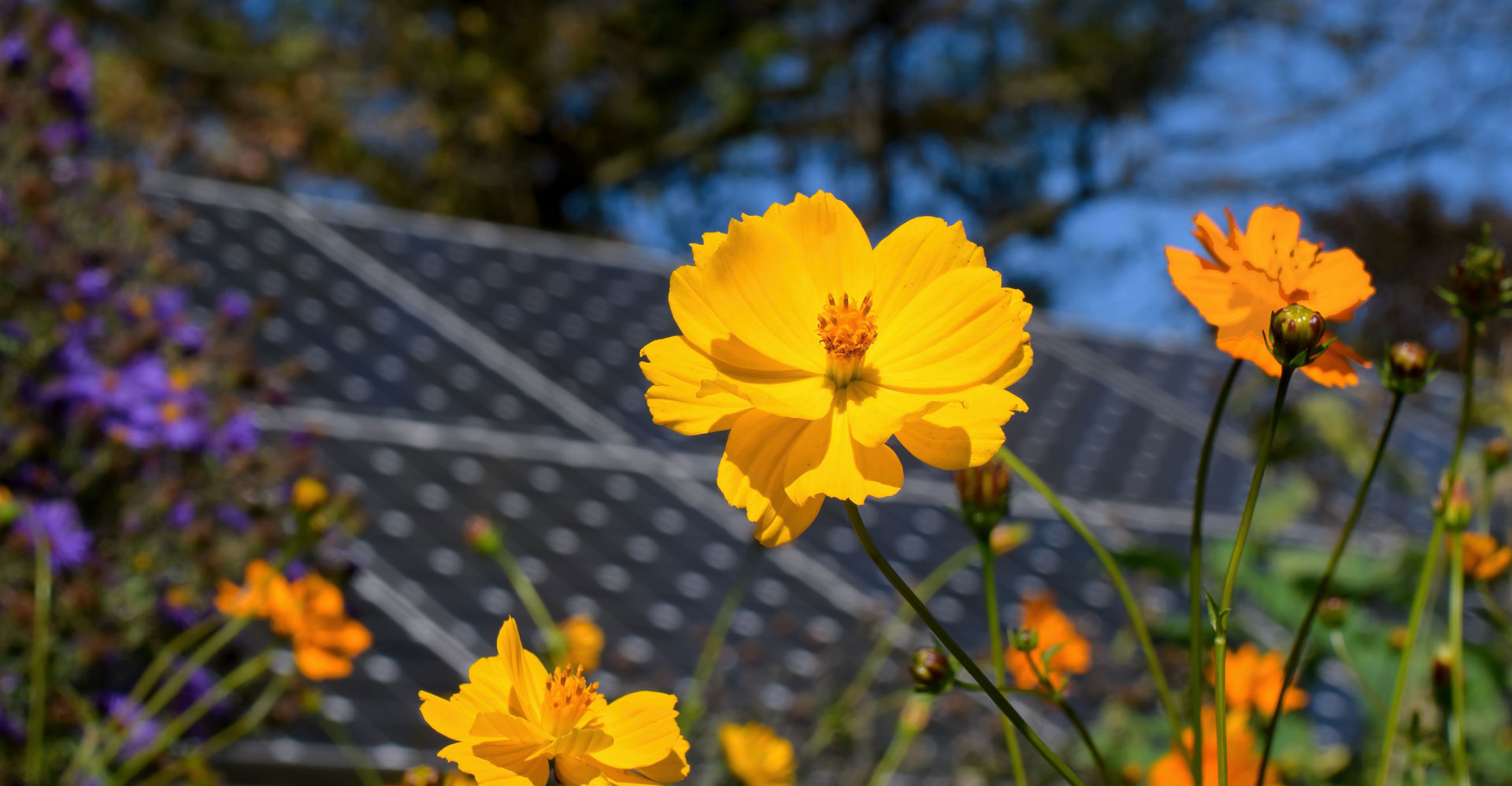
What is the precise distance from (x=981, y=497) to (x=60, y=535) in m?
1.31

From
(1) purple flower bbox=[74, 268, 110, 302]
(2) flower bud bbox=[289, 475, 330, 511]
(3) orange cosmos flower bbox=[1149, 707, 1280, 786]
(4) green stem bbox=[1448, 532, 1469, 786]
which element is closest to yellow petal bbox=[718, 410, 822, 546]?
(3) orange cosmos flower bbox=[1149, 707, 1280, 786]

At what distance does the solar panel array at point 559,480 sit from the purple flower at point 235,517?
0.65 feet

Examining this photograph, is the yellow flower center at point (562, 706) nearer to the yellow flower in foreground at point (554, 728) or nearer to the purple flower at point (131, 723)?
the yellow flower in foreground at point (554, 728)

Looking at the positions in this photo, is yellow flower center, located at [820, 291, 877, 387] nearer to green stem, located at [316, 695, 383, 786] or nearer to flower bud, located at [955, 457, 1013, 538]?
flower bud, located at [955, 457, 1013, 538]

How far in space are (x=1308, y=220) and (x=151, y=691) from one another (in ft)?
42.8

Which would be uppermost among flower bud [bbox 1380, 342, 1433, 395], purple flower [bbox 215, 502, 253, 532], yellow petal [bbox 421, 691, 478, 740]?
flower bud [bbox 1380, 342, 1433, 395]

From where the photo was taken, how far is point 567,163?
40.2 ft

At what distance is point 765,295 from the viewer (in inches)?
22.7

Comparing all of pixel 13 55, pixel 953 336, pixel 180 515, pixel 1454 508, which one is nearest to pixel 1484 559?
pixel 1454 508

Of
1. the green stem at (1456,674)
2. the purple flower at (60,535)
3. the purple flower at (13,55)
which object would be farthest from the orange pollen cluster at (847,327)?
the purple flower at (13,55)

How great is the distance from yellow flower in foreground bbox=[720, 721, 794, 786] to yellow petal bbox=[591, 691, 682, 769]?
2.19 feet

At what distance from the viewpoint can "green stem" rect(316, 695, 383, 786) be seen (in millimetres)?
1366

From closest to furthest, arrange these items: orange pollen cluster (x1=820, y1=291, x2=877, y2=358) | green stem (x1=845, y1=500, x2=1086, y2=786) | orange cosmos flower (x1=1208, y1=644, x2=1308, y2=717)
→ green stem (x1=845, y1=500, x2=1086, y2=786)
orange pollen cluster (x1=820, y1=291, x2=877, y2=358)
orange cosmos flower (x1=1208, y1=644, x2=1308, y2=717)

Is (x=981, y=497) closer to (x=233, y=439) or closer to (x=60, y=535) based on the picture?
(x=60, y=535)
